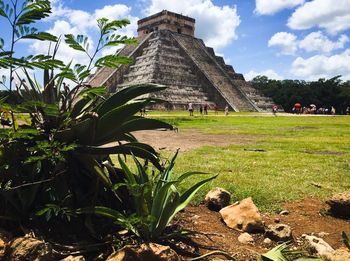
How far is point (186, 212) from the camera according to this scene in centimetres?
399

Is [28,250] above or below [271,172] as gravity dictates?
above

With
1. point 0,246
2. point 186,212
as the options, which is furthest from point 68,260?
point 186,212

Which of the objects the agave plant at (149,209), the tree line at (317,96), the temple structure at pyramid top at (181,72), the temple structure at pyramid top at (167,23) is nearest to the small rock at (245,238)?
the agave plant at (149,209)

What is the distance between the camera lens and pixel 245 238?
11.0 ft

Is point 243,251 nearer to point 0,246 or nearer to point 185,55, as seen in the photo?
point 0,246

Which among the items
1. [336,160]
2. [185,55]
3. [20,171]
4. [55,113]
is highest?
[185,55]

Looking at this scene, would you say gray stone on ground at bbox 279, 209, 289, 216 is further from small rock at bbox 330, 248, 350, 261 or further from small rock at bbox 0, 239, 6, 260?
small rock at bbox 0, 239, 6, 260

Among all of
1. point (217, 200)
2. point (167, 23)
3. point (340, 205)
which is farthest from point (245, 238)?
point (167, 23)

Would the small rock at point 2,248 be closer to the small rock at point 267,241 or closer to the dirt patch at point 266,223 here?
the dirt patch at point 266,223

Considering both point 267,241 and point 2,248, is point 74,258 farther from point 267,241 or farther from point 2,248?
point 267,241

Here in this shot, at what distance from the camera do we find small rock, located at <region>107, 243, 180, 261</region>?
93.2 inches

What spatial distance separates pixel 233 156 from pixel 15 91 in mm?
5892

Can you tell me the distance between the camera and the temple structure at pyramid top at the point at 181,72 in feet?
138

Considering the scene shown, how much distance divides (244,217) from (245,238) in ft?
1.01
